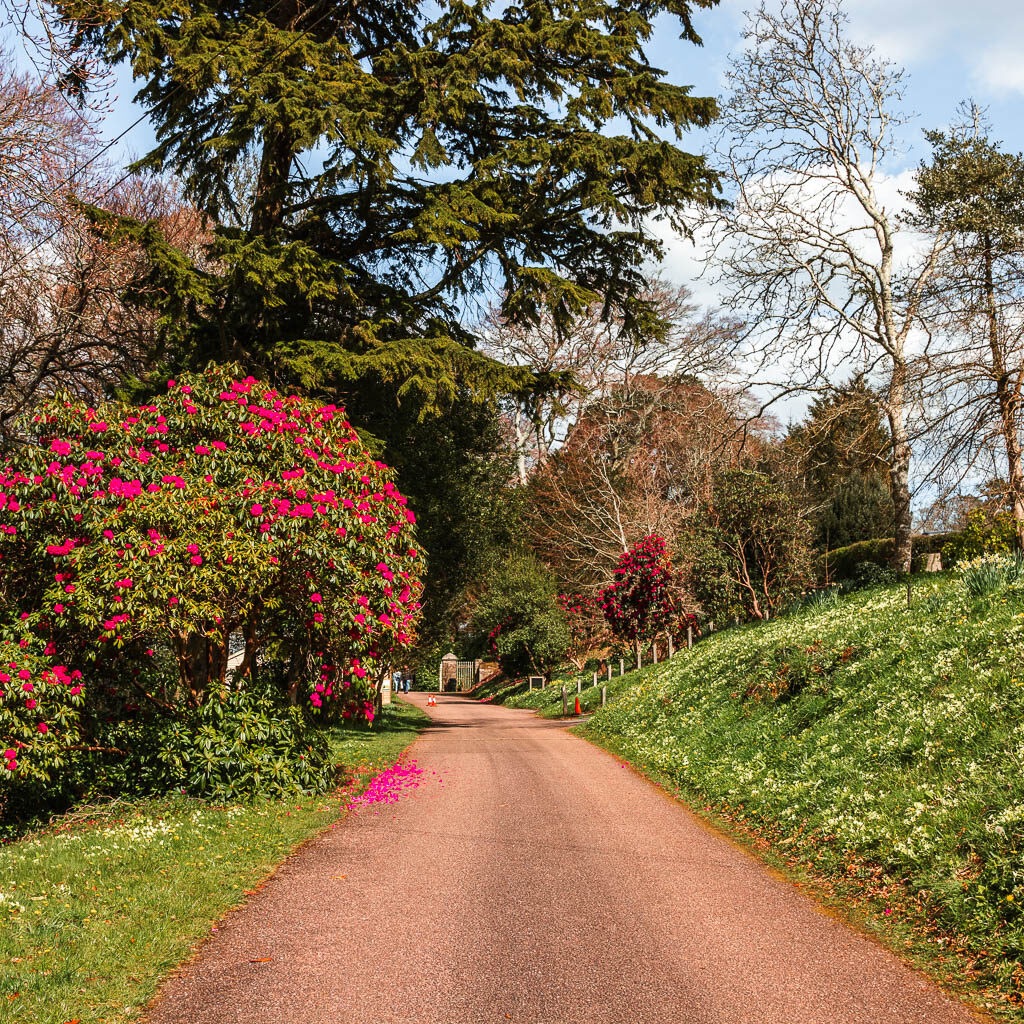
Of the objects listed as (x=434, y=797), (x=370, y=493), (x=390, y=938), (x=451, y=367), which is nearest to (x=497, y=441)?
(x=451, y=367)

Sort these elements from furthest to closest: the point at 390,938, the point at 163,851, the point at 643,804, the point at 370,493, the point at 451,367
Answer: the point at 451,367
the point at 370,493
the point at 643,804
the point at 163,851
the point at 390,938

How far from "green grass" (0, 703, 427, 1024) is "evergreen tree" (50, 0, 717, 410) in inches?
271

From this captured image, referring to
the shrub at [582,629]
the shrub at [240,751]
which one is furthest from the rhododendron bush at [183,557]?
the shrub at [582,629]

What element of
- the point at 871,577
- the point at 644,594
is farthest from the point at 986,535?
the point at 644,594

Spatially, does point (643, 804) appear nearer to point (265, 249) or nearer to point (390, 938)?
point (390, 938)

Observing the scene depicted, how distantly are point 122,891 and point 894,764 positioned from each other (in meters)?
6.22

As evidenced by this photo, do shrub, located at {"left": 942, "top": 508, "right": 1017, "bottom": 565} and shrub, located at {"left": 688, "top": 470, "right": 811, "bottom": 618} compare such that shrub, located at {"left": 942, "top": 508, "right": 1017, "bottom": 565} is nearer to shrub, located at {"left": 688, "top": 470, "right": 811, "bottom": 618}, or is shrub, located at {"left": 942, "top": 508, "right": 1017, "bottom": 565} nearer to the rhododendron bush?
shrub, located at {"left": 688, "top": 470, "right": 811, "bottom": 618}

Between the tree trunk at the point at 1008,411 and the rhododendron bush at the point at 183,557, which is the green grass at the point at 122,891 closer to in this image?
the rhododendron bush at the point at 183,557

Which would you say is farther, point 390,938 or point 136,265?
point 136,265

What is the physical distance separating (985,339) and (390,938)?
40.0 feet

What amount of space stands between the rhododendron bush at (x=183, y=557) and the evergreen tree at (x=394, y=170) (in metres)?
3.22

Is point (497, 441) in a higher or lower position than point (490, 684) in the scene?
higher

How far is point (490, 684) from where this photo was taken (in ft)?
144

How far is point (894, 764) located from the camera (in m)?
7.13
